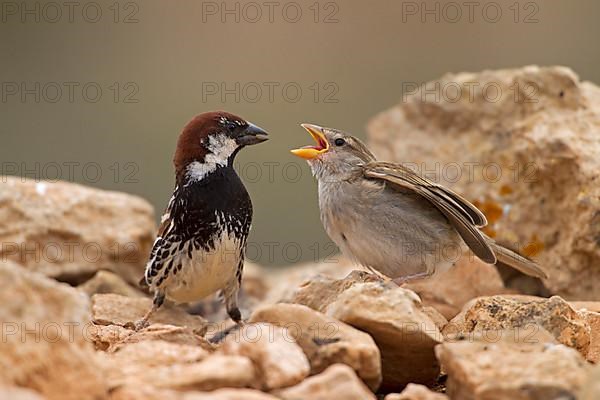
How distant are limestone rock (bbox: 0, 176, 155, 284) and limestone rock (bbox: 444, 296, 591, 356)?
→ 307 centimetres

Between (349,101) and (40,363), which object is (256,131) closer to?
(40,363)

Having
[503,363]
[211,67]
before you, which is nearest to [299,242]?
[211,67]

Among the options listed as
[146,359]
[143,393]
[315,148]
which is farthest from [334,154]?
[143,393]

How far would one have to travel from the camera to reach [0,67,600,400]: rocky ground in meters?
3.74

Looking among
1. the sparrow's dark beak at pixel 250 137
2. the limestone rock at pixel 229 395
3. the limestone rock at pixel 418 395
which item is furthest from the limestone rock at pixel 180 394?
the sparrow's dark beak at pixel 250 137

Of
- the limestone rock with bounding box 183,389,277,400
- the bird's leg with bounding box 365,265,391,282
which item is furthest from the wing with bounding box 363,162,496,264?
the limestone rock with bounding box 183,389,277,400

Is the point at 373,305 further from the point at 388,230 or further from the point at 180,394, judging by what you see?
the point at 388,230

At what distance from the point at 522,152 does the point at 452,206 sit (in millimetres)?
1692

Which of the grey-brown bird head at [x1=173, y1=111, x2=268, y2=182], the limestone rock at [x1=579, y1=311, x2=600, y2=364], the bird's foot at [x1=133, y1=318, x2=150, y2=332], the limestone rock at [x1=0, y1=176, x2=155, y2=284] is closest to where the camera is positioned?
the limestone rock at [x1=579, y1=311, x2=600, y2=364]

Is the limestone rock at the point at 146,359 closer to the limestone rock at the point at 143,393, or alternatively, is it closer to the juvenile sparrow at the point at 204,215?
the limestone rock at the point at 143,393

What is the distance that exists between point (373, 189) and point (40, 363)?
9.59 ft

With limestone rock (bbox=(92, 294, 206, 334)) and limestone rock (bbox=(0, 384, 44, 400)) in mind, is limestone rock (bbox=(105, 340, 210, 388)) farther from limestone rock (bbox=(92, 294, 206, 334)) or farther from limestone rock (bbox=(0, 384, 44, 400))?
limestone rock (bbox=(92, 294, 206, 334))

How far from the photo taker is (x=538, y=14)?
1655 cm

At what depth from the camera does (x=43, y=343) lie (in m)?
3.66
